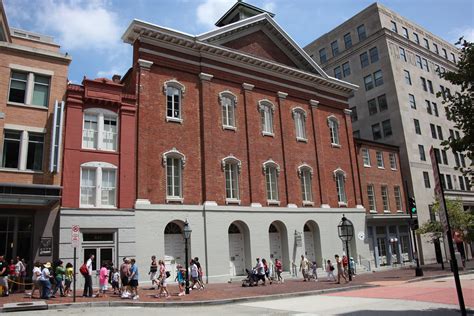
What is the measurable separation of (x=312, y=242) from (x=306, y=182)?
464 centimetres


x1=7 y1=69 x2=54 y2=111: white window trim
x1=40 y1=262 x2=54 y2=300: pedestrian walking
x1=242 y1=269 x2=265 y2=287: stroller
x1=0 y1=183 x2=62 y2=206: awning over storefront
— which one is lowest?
x1=242 y1=269 x2=265 y2=287: stroller

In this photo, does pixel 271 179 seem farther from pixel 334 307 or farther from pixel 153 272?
pixel 334 307

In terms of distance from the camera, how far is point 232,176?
2786 cm

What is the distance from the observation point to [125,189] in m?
22.7

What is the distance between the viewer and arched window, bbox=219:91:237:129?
2851cm

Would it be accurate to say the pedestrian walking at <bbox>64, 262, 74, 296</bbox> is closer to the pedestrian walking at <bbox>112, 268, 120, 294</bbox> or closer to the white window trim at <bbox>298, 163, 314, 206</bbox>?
the pedestrian walking at <bbox>112, 268, 120, 294</bbox>

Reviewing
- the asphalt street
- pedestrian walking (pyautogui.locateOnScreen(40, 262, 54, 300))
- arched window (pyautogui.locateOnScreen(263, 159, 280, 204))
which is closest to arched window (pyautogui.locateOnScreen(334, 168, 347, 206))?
arched window (pyautogui.locateOnScreen(263, 159, 280, 204))

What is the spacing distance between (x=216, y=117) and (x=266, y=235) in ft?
28.6

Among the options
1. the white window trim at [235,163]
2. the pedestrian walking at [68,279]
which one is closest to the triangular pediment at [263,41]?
the white window trim at [235,163]

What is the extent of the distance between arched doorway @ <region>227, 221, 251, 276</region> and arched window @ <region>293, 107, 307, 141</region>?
9.40 metres

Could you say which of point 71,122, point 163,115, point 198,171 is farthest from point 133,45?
point 198,171

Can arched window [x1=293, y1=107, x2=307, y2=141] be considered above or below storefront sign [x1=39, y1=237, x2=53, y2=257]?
above

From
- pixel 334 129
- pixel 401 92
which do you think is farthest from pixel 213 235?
pixel 401 92

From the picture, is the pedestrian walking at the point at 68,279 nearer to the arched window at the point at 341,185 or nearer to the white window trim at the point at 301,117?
the white window trim at the point at 301,117
